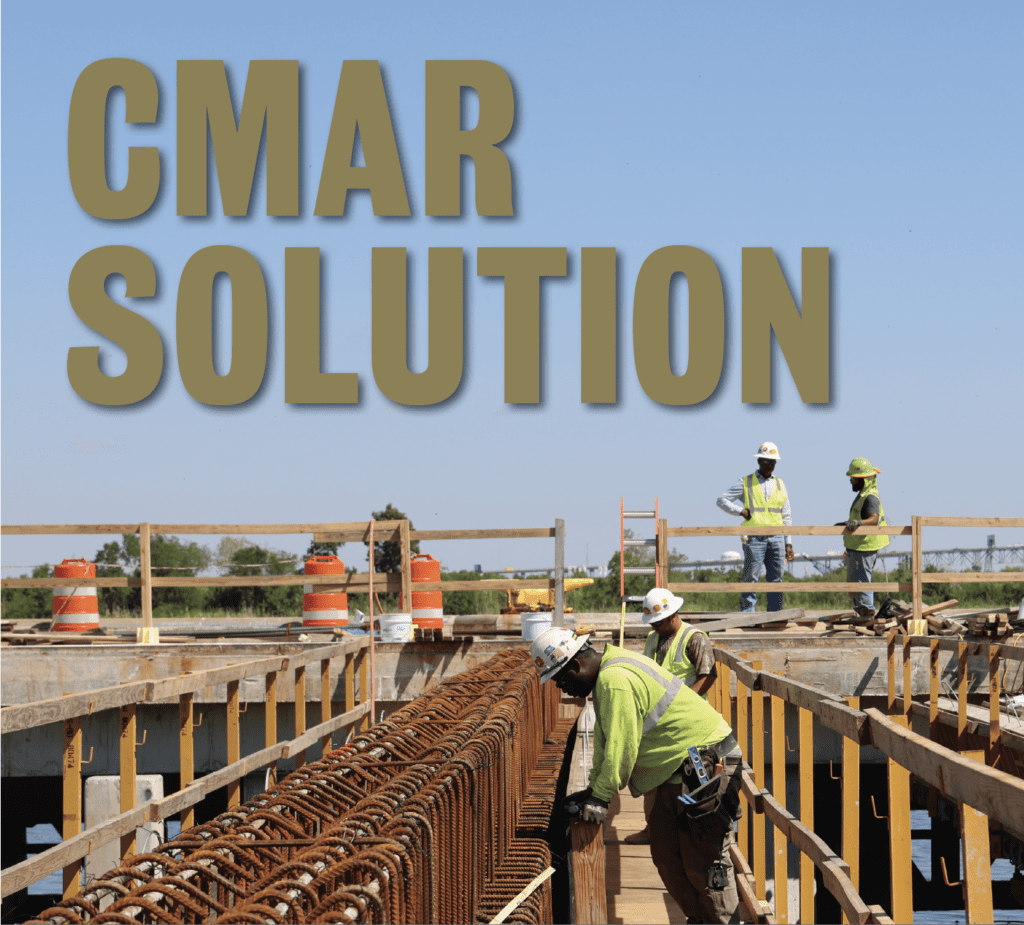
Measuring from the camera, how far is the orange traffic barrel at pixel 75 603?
1392cm

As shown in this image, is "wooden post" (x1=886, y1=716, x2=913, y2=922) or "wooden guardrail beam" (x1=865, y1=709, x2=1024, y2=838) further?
"wooden post" (x1=886, y1=716, x2=913, y2=922)

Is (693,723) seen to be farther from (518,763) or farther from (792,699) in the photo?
(518,763)

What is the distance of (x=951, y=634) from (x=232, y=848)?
445 inches

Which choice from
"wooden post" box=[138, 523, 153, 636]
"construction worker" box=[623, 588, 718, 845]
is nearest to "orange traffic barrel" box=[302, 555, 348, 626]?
"wooden post" box=[138, 523, 153, 636]

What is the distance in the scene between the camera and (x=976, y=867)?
11.2 feet

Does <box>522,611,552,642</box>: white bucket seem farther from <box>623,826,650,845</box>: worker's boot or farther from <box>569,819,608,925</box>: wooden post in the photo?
<box>569,819,608,925</box>: wooden post

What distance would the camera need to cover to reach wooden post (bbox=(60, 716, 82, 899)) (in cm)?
607

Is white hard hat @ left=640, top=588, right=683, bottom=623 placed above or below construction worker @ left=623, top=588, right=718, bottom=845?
above

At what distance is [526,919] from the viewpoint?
512 centimetres

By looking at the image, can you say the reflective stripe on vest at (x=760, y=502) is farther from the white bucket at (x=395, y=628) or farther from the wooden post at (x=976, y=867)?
the wooden post at (x=976, y=867)

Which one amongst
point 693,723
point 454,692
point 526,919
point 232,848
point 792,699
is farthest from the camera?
point 454,692

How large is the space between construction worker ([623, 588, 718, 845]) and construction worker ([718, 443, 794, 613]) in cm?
598

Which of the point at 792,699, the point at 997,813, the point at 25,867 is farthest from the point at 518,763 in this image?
the point at 997,813

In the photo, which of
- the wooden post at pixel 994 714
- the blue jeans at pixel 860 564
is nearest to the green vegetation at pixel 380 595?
the blue jeans at pixel 860 564
